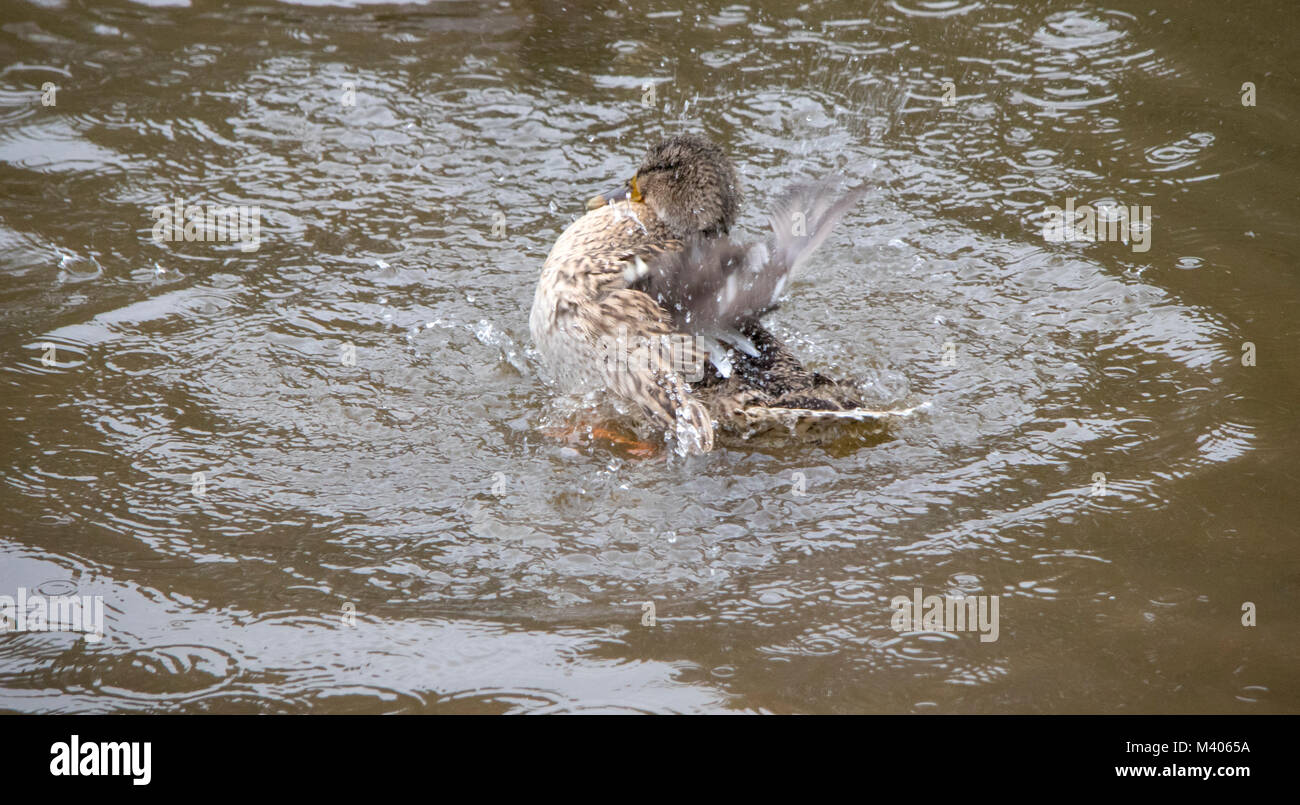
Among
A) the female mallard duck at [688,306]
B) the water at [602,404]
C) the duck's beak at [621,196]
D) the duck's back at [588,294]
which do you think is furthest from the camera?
the duck's beak at [621,196]

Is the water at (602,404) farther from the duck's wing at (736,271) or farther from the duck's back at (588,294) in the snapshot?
the duck's wing at (736,271)

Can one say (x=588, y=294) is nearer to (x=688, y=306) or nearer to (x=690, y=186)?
(x=688, y=306)

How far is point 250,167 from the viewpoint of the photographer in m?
5.80

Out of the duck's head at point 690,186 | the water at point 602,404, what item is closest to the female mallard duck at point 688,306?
the duck's head at point 690,186

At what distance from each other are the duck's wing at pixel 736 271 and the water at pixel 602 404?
1.74 ft

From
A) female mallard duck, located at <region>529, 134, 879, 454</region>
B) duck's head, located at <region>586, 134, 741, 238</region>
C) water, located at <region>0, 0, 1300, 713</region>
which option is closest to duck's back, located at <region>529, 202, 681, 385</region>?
female mallard duck, located at <region>529, 134, 879, 454</region>

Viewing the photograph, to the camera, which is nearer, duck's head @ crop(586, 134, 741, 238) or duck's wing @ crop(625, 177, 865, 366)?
duck's wing @ crop(625, 177, 865, 366)

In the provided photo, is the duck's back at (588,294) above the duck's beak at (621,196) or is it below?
below

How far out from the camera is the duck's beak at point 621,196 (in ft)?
15.8

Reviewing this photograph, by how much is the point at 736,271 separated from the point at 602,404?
0.81 metres

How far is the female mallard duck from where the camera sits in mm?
4312

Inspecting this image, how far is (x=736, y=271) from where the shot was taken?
14.1 feet

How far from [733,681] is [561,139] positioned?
3.84 metres

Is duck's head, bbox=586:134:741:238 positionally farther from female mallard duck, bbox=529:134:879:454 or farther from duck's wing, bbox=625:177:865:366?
duck's wing, bbox=625:177:865:366
